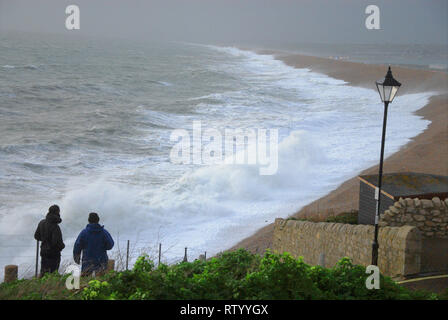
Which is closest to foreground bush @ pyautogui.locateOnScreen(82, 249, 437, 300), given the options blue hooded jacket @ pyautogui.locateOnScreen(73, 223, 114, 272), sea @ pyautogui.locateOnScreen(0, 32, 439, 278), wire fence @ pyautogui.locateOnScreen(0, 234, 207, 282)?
blue hooded jacket @ pyautogui.locateOnScreen(73, 223, 114, 272)

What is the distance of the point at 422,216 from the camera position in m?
9.34

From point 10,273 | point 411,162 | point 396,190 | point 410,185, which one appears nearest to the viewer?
point 10,273

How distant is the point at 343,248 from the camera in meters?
9.59

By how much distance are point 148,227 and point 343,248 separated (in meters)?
7.85

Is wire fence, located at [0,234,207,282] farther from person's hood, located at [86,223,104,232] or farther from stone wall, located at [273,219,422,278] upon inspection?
person's hood, located at [86,223,104,232]

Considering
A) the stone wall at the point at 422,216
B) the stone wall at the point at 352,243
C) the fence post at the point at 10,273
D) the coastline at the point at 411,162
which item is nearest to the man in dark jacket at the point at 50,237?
the fence post at the point at 10,273

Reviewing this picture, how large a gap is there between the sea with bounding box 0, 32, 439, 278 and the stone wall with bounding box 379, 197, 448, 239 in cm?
480

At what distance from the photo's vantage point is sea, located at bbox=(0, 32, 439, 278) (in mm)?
15602

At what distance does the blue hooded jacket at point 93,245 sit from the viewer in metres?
7.42

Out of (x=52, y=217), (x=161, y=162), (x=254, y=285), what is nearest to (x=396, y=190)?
(x=254, y=285)

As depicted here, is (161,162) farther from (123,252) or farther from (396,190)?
(396,190)

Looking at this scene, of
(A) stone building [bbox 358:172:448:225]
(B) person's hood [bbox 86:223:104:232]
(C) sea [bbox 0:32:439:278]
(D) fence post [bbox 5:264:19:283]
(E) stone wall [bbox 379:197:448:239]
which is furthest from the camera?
(C) sea [bbox 0:32:439:278]

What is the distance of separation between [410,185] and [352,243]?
1847mm
